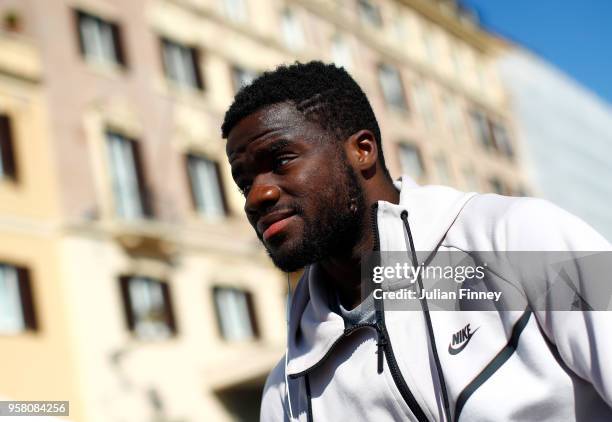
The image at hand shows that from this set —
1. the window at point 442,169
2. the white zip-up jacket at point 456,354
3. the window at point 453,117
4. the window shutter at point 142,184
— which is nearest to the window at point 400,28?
the window at point 453,117

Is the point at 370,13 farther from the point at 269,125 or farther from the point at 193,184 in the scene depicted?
the point at 269,125

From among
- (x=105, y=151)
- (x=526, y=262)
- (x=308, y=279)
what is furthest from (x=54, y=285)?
(x=526, y=262)

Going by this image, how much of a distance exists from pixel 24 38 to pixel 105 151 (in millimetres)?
2726

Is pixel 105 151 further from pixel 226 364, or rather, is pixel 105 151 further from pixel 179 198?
pixel 226 364

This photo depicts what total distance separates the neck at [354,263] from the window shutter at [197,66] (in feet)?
61.3

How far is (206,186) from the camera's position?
19469 mm

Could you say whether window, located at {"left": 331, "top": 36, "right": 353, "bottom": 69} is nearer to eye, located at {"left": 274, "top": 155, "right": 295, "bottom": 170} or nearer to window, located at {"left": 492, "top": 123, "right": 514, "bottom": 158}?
window, located at {"left": 492, "top": 123, "right": 514, "bottom": 158}

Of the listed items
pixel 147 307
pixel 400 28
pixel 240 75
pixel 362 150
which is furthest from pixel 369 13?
pixel 362 150

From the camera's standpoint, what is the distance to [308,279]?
271 centimetres

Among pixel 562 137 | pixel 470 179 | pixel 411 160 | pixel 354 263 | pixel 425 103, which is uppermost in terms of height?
pixel 562 137

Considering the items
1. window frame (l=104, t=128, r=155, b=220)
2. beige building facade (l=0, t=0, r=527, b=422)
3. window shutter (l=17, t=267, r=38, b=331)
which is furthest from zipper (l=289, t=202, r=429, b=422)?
window frame (l=104, t=128, r=155, b=220)

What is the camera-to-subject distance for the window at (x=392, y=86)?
2816cm

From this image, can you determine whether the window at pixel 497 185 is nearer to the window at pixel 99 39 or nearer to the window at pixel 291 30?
the window at pixel 291 30

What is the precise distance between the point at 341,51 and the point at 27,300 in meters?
15.4
